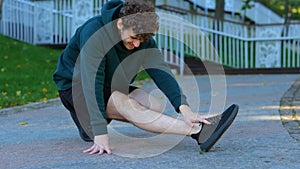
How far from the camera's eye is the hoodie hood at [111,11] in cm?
411

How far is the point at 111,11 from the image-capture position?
411 cm

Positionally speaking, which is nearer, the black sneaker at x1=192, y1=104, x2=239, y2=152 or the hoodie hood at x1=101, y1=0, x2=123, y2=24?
the black sneaker at x1=192, y1=104, x2=239, y2=152

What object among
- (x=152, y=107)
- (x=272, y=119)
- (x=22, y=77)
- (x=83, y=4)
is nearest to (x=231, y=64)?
(x=83, y=4)

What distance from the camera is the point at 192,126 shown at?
13.6 ft

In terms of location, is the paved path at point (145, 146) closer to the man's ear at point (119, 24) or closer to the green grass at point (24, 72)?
the man's ear at point (119, 24)

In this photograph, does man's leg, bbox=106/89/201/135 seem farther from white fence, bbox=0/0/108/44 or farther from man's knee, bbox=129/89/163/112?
white fence, bbox=0/0/108/44

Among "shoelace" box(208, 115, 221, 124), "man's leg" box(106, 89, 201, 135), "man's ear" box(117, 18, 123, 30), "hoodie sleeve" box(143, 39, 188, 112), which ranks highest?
"man's ear" box(117, 18, 123, 30)

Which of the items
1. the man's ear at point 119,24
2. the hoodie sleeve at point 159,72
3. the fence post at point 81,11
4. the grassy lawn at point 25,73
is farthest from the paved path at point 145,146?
the fence post at point 81,11

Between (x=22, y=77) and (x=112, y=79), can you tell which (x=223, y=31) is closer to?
(x=22, y=77)

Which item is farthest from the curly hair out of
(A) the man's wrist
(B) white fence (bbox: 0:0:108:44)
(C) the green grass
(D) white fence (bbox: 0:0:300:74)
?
(B) white fence (bbox: 0:0:108:44)

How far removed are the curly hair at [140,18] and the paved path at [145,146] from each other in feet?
2.83

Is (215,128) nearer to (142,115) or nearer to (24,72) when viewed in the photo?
(142,115)

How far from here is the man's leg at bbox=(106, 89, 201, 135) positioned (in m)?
4.22

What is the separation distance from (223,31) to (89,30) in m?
10.6
